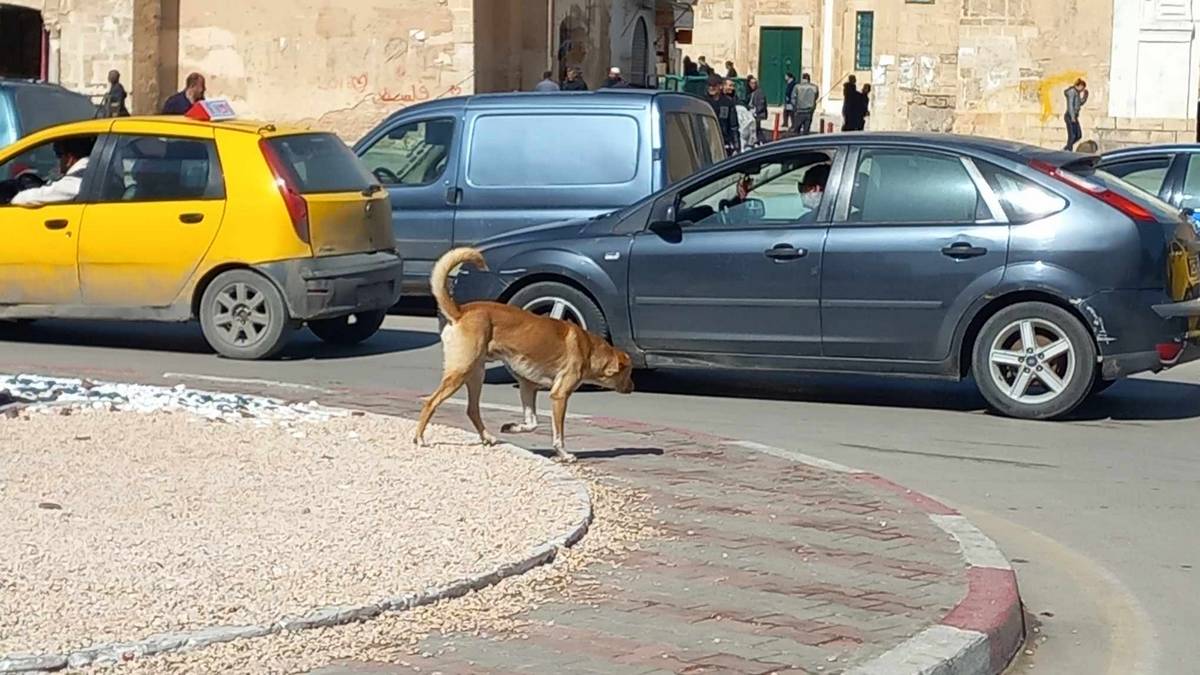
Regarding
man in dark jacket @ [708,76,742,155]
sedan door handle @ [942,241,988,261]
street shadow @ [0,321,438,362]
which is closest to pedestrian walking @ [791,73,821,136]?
man in dark jacket @ [708,76,742,155]

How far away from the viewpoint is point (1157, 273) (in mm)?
10930

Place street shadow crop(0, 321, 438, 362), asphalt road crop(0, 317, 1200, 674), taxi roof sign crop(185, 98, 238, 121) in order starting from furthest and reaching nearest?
taxi roof sign crop(185, 98, 238, 121)
street shadow crop(0, 321, 438, 362)
asphalt road crop(0, 317, 1200, 674)

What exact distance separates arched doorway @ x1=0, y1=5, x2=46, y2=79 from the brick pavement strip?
88.7ft

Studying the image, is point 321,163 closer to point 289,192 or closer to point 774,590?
point 289,192

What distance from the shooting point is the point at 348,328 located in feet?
46.5

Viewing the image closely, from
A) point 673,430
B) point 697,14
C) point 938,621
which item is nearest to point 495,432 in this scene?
point 673,430

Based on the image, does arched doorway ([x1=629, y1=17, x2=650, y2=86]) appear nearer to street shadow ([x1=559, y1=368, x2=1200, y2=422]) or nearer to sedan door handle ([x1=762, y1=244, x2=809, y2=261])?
street shadow ([x1=559, y1=368, x2=1200, y2=422])

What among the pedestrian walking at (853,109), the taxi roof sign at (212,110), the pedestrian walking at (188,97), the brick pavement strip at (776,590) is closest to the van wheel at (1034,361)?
the brick pavement strip at (776,590)

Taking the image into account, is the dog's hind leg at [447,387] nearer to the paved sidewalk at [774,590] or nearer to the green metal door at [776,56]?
the paved sidewalk at [774,590]

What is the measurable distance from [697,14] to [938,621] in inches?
2165

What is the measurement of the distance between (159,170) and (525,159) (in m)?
3.28

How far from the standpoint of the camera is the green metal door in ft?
194

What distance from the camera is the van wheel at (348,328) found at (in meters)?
14.1

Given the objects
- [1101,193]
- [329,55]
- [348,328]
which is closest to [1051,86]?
[329,55]
